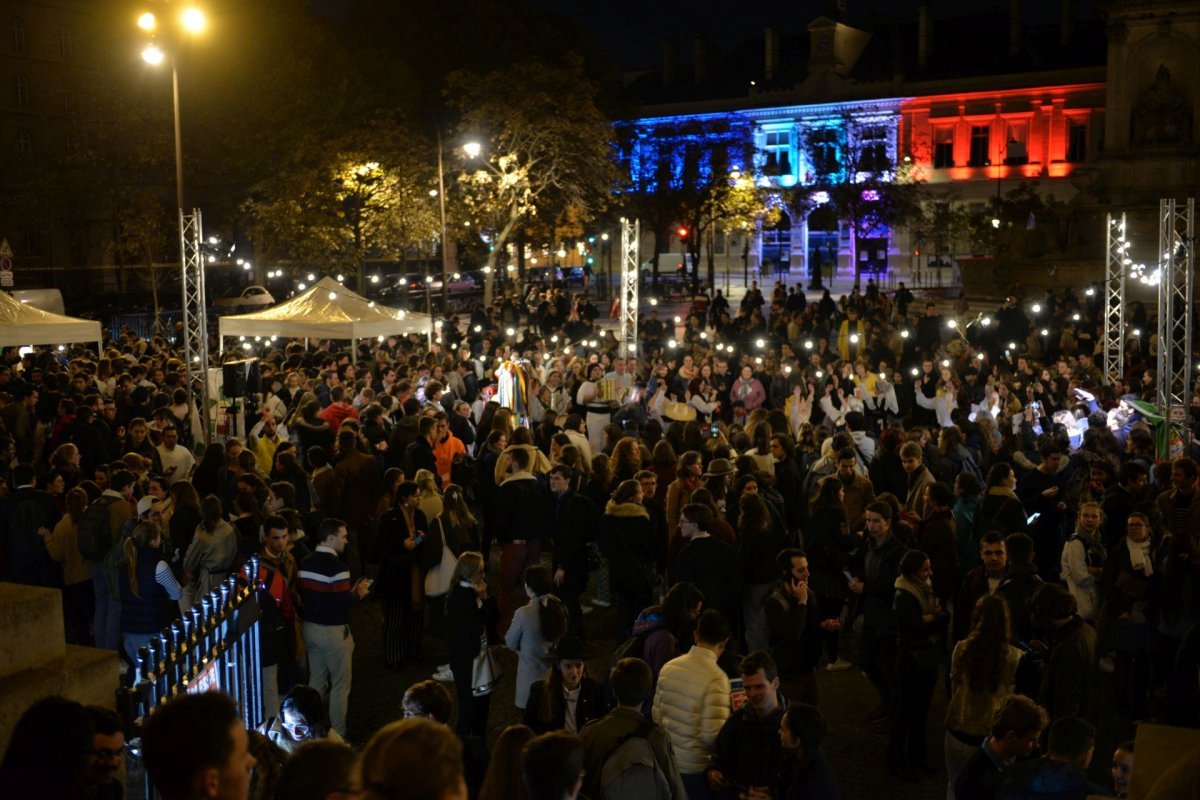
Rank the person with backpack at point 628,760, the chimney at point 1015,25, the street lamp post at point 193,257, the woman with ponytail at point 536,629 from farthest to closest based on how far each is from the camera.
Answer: the chimney at point 1015,25 < the street lamp post at point 193,257 < the woman with ponytail at point 536,629 < the person with backpack at point 628,760

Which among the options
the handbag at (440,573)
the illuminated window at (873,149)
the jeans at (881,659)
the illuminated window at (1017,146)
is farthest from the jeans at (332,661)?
the illuminated window at (1017,146)

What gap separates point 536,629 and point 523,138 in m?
30.1

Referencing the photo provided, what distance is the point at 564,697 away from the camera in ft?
21.5

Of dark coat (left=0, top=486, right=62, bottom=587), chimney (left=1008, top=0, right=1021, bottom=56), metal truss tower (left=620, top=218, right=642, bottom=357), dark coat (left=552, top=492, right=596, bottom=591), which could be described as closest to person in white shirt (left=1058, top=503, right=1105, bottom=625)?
dark coat (left=552, top=492, right=596, bottom=591)

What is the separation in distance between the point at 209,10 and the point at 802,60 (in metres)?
39.2

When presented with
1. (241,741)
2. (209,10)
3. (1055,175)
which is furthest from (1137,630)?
(1055,175)

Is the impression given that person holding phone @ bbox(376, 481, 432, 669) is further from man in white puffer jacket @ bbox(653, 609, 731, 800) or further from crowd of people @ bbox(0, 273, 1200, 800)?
man in white puffer jacket @ bbox(653, 609, 731, 800)

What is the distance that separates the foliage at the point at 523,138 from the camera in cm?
3588

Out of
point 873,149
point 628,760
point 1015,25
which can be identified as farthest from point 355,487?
point 1015,25

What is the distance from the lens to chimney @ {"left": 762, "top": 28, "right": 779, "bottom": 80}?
7038 centimetres

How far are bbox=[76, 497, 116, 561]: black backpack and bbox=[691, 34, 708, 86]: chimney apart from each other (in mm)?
66388

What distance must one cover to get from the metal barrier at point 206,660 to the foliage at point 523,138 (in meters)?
28.4

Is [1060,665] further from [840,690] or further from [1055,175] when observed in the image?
[1055,175]

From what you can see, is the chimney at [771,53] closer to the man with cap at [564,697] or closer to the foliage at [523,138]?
the foliage at [523,138]
